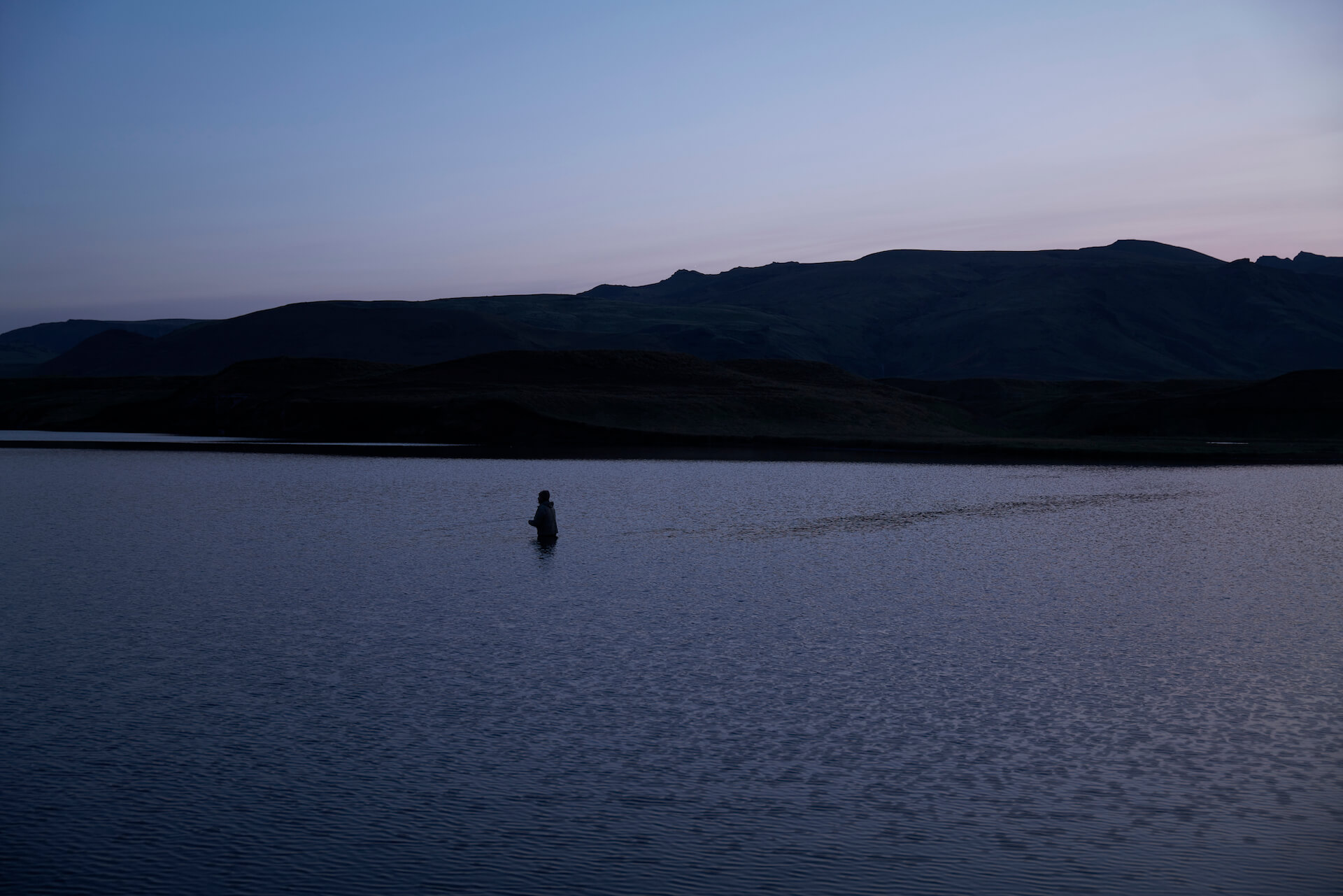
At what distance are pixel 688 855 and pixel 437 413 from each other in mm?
97081

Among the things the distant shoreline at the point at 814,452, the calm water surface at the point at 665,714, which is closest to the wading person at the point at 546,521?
the calm water surface at the point at 665,714

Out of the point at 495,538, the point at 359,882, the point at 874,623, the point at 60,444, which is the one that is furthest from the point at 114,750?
the point at 60,444

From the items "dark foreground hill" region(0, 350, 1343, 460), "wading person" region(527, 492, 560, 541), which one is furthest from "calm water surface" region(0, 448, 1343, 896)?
"dark foreground hill" region(0, 350, 1343, 460)

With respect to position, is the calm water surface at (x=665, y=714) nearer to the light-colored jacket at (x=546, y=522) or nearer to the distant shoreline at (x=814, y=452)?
the light-colored jacket at (x=546, y=522)

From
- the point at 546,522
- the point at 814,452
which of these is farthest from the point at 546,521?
the point at 814,452

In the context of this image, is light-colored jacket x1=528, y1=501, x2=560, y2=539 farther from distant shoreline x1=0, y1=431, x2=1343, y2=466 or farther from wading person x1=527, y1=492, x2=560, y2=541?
distant shoreline x1=0, y1=431, x2=1343, y2=466

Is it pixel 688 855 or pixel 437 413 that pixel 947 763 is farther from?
pixel 437 413

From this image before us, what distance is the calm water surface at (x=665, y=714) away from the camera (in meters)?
11.9

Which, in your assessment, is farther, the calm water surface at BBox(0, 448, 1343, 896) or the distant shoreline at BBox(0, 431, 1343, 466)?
the distant shoreline at BBox(0, 431, 1343, 466)

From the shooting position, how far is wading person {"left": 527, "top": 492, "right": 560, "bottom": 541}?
117ft

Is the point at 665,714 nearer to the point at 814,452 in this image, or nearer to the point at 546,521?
the point at 546,521

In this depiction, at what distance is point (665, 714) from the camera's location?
1706cm

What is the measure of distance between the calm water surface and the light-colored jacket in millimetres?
665

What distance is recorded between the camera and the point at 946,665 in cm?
2055
